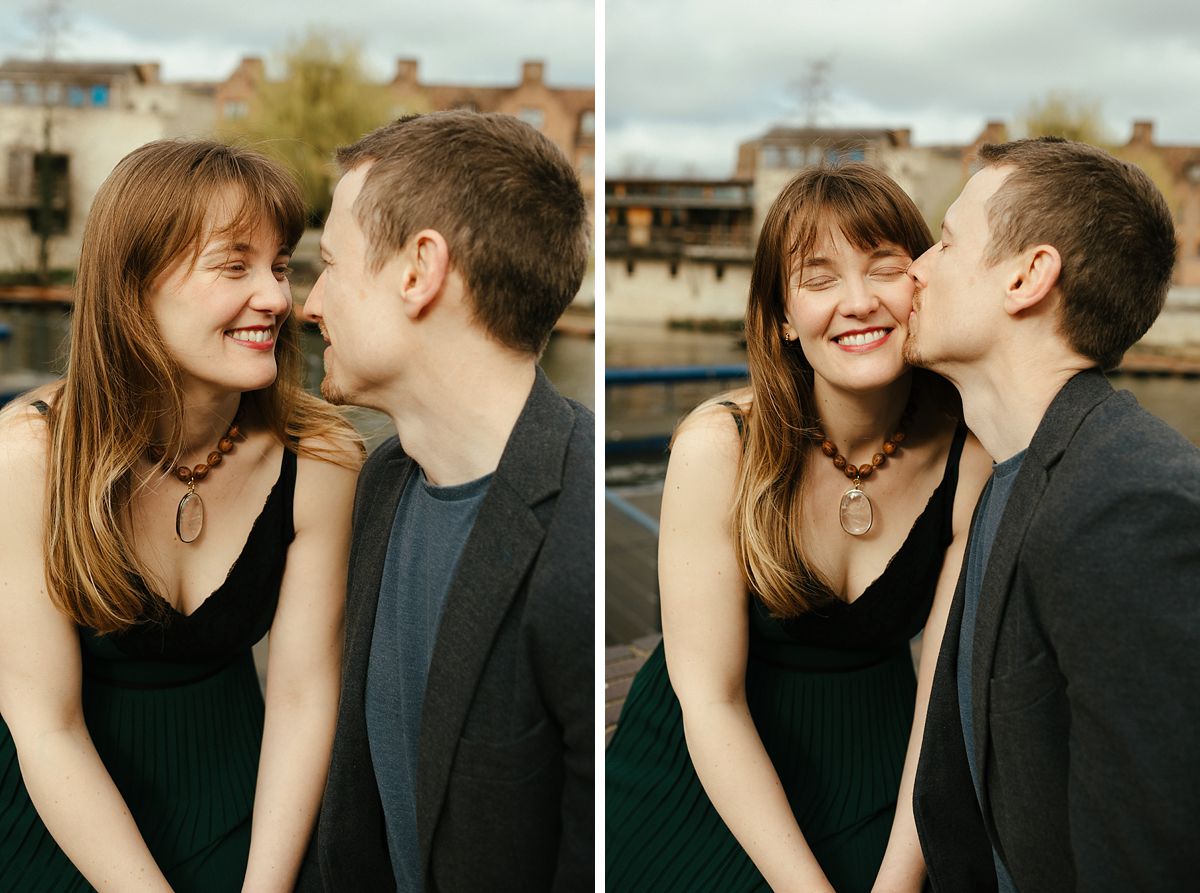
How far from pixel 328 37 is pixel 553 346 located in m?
31.3

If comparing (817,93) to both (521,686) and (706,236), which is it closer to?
(706,236)

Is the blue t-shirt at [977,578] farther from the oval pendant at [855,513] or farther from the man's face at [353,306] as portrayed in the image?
the man's face at [353,306]

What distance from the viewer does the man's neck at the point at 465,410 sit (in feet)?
4.45

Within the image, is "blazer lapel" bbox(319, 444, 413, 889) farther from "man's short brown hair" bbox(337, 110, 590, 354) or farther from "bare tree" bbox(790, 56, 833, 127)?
"bare tree" bbox(790, 56, 833, 127)

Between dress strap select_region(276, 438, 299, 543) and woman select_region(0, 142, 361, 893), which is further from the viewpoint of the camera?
dress strap select_region(276, 438, 299, 543)

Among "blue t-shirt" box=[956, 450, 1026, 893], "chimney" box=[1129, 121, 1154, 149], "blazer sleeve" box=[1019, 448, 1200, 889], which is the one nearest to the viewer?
"blazer sleeve" box=[1019, 448, 1200, 889]

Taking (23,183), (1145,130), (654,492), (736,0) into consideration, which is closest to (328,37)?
(736,0)

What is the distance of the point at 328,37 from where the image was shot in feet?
97.7

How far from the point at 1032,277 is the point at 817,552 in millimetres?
545

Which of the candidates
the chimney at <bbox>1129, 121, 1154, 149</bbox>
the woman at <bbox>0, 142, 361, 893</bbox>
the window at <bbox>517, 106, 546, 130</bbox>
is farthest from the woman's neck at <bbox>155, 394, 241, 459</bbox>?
the chimney at <bbox>1129, 121, 1154, 149</bbox>

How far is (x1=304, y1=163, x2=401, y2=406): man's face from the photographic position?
1314 mm

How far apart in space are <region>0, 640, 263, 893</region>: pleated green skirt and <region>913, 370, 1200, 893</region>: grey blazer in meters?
1.14

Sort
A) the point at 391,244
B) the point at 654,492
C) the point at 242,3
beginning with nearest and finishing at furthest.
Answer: the point at 391,244 → the point at 654,492 → the point at 242,3

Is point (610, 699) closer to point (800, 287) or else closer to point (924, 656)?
point (924, 656)
